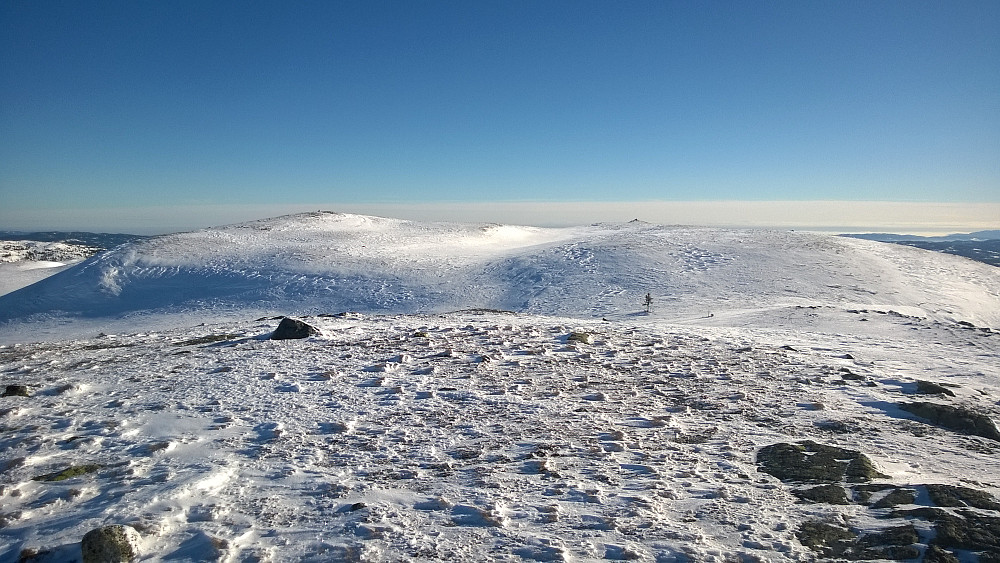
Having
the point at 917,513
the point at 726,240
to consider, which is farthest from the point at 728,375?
the point at 726,240

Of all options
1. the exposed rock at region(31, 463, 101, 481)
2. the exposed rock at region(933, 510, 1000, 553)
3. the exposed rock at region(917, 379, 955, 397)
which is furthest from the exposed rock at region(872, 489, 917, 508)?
the exposed rock at region(31, 463, 101, 481)

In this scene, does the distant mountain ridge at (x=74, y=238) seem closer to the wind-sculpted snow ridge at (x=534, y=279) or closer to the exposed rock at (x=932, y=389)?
the wind-sculpted snow ridge at (x=534, y=279)

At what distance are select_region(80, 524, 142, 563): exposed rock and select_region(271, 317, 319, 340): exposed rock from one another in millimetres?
9427

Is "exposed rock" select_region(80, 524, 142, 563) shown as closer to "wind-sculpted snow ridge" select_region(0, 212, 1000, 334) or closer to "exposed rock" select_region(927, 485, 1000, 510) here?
"exposed rock" select_region(927, 485, 1000, 510)

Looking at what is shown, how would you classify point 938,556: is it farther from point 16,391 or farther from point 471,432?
point 16,391

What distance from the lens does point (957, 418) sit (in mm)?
8383

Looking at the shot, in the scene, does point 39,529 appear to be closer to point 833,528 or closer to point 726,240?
point 833,528

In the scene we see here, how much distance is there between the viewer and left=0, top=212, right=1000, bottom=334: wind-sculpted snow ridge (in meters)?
27.1

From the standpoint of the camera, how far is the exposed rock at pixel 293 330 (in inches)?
561

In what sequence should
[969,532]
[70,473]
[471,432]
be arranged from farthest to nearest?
[471,432]
[70,473]
[969,532]

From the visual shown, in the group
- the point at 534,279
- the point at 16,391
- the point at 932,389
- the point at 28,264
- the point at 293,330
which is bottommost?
the point at 28,264

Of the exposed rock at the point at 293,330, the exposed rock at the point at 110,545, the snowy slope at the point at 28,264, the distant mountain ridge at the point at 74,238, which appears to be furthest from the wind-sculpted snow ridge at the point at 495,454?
the distant mountain ridge at the point at 74,238

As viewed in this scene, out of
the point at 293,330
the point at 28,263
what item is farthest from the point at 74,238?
the point at 293,330

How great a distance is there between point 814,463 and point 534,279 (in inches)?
999
